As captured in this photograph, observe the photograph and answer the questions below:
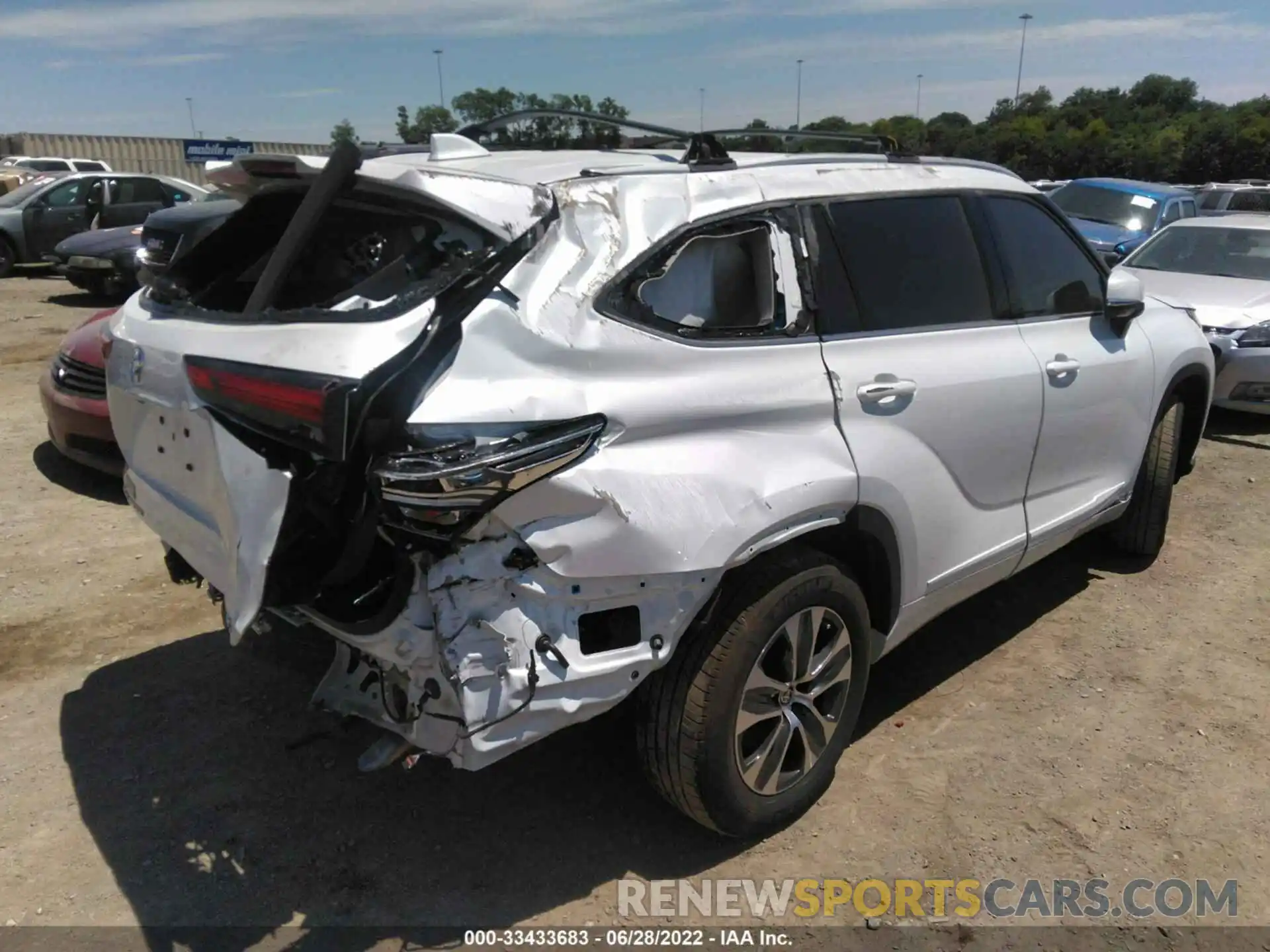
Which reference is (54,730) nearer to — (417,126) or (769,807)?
(769,807)

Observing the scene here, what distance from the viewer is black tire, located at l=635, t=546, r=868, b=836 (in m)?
2.64

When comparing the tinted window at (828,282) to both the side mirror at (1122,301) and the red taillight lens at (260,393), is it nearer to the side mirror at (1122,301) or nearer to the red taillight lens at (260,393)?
the red taillight lens at (260,393)

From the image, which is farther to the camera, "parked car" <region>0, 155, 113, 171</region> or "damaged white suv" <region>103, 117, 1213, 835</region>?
"parked car" <region>0, 155, 113, 171</region>

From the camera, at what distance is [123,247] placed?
1205 centimetres

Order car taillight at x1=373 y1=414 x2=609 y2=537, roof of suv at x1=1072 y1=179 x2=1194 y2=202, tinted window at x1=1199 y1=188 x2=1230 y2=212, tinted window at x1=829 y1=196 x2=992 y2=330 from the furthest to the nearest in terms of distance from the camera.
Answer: tinted window at x1=1199 y1=188 x2=1230 y2=212
roof of suv at x1=1072 y1=179 x2=1194 y2=202
tinted window at x1=829 y1=196 x2=992 y2=330
car taillight at x1=373 y1=414 x2=609 y2=537

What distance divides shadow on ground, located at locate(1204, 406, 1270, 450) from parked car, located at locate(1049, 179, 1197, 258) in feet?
13.4

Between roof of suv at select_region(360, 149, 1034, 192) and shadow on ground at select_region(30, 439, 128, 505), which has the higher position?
roof of suv at select_region(360, 149, 1034, 192)

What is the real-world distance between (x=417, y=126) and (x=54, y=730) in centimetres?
627

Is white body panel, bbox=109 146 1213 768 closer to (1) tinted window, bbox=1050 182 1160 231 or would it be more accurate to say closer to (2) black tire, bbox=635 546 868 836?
(2) black tire, bbox=635 546 868 836

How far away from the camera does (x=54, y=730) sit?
3449mm

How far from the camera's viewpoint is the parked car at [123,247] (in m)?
10.2

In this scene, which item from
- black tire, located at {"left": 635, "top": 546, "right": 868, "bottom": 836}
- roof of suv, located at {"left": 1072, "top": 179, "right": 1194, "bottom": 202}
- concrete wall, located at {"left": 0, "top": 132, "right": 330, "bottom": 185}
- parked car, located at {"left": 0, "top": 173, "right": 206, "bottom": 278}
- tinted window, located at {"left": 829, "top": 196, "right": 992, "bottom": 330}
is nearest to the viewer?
black tire, located at {"left": 635, "top": 546, "right": 868, "bottom": 836}

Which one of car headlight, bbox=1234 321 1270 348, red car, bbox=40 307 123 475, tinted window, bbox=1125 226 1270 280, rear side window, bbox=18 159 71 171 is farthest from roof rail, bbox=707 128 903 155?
rear side window, bbox=18 159 71 171

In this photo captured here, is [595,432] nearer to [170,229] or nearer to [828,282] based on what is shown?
[828,282]
